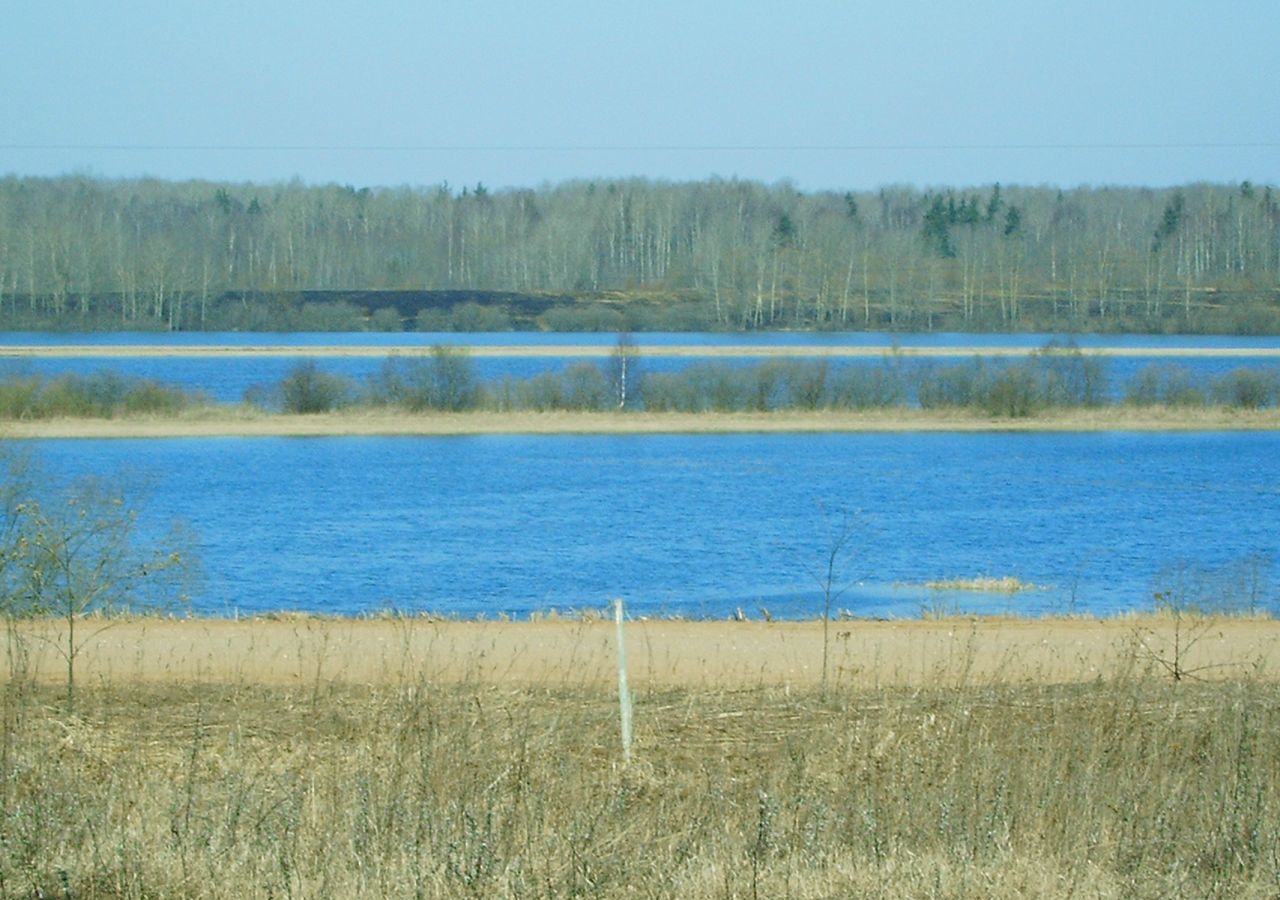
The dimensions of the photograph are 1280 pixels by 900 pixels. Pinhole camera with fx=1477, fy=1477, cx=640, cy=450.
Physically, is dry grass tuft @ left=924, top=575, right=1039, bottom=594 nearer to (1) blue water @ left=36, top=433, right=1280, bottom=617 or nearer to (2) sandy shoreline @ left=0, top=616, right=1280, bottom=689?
(1) blue water @ left=36, top=433, right=1280, bottom=617

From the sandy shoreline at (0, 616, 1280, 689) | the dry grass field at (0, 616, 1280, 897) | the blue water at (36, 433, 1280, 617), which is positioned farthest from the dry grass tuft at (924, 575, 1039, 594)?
the dry grass field at (0, 616, 1280, 897)

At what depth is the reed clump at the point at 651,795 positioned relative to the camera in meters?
6.21

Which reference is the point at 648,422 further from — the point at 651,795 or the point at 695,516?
the point at 651,795

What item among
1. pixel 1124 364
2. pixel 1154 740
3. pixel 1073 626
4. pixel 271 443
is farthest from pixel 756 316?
pixel 1154 740

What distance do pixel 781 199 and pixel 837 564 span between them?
11979 centimetres

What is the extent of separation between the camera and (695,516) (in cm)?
3284

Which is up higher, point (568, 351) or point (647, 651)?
point (568, 351)

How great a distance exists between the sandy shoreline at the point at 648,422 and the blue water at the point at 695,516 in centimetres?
144

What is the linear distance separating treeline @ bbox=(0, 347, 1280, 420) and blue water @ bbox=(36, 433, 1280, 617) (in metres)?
4.40

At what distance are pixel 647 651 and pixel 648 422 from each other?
1661 inches

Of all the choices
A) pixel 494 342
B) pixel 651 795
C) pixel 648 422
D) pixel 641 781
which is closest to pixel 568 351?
pixel 494 342

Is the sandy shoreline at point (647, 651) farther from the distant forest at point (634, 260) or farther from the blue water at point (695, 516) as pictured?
the distant forest at point (634, 260)

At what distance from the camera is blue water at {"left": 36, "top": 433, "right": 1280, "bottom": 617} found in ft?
75.5

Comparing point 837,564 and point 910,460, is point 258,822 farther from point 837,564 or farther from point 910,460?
point 910,460
